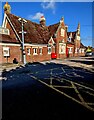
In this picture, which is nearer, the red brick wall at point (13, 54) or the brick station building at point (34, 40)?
the red brick wall at point (13, 54)

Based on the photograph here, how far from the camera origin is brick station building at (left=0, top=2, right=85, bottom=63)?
28.6m

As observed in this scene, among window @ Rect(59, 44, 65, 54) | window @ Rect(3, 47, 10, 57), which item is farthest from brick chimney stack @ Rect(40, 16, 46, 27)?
window @ Rect(3, 47, 10, 57)

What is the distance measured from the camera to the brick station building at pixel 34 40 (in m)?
28.6

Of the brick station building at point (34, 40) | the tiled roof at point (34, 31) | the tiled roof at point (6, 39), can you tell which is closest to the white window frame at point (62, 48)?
the brick station building at point (34, 40)

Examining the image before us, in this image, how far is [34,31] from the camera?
121 feet

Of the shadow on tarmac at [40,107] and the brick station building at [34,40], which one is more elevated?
the brick station building at [34,40]

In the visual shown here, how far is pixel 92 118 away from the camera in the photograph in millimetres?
5812

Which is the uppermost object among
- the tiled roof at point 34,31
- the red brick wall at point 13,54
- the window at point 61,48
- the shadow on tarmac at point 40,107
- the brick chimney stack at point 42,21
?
the brick chimney stack at point 42,21

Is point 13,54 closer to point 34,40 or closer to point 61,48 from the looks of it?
point 34,40

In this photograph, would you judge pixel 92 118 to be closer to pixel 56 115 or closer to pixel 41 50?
pixel 56 115

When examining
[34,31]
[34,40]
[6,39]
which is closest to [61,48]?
[34,31]

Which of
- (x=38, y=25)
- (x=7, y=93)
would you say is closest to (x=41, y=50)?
(x=38, y=25)

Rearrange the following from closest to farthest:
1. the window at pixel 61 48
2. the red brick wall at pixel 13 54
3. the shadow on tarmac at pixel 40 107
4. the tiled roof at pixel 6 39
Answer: the shadow on tarmac at pixel 40 107, the tiled roof at pixel 6 39, the red brick wall at pixel 13 54, the window at pixel 61 48

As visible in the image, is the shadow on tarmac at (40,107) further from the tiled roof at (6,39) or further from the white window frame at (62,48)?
the white window frame at (62,48)
